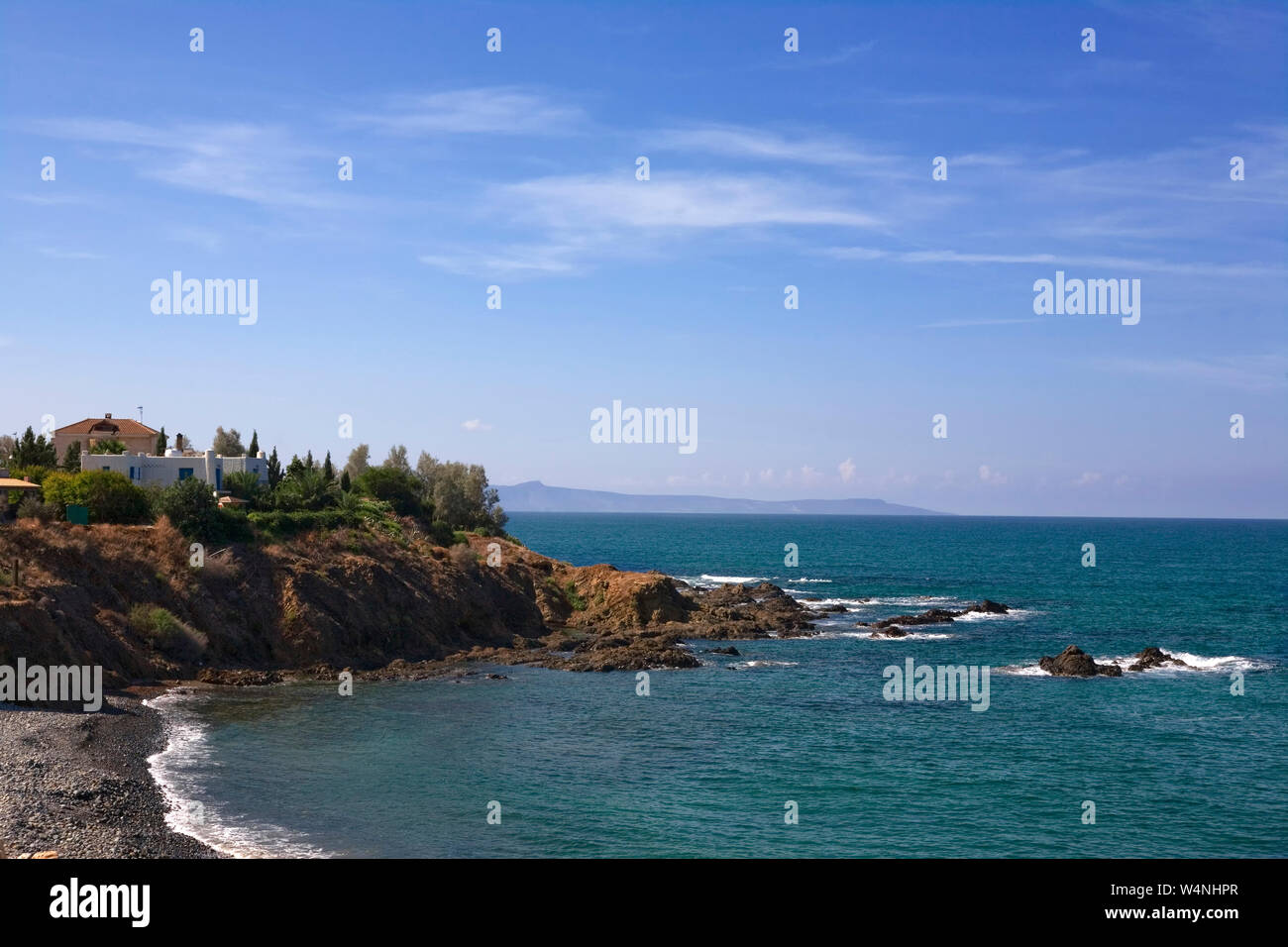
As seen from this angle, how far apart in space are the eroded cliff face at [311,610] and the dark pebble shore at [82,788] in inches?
269

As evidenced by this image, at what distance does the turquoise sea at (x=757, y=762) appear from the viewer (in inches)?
1046

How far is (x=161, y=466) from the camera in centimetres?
6550

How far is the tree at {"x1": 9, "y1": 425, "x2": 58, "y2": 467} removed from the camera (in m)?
64.4

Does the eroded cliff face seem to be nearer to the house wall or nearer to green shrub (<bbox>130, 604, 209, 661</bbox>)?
green shrub (<bbox>130, 604, 209, 661</bbox>)

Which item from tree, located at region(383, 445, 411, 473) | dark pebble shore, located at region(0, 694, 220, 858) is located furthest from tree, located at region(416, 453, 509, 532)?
dark pebble shore, located at region(0, 694, 220, 858)

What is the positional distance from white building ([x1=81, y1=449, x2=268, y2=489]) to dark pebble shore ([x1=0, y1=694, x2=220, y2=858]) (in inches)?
1207

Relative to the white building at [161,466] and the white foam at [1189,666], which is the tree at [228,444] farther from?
the white foam at [1189,666]

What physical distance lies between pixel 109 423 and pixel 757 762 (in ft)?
200

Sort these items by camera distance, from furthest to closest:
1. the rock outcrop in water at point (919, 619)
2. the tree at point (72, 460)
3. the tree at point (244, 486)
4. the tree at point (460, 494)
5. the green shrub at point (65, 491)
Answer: the tree at point (460, 494) < the rock outcrop in water at point (919, 619) < the tree at point (72, 460) < the tree at point (244, 486) < the green shrub at point (65, 491)

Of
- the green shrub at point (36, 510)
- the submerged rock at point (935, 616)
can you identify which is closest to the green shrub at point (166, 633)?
the green shrub at point (36, 510)

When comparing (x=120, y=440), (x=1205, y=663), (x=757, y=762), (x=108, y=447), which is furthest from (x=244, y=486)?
(x=1205, y=663)

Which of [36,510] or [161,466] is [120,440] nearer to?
[161,466]
